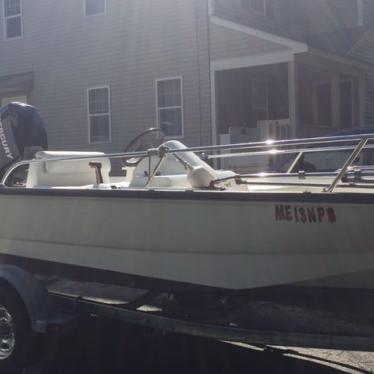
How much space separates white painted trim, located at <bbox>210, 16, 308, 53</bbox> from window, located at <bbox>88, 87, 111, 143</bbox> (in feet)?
11.9

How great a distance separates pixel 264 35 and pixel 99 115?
17.0 feet

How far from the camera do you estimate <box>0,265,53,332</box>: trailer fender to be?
4641 mm

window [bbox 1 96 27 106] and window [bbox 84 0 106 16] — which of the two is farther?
window [bbox 1 96 27 106]

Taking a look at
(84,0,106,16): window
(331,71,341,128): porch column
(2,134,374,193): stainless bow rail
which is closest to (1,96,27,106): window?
(84,0,106,16): window

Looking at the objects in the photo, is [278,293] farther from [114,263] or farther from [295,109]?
[295,109]

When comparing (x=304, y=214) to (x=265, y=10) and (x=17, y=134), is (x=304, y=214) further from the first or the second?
(x=265, y=10)

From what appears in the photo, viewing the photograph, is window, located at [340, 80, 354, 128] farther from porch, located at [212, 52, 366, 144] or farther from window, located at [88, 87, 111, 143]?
window, located at [88, 87, 111, 143]

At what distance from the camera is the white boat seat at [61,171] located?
5660 mm

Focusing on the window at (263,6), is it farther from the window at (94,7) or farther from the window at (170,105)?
the window at (94,7)

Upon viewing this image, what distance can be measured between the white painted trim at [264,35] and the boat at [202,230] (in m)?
7.99

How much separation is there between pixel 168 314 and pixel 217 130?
1036 cm

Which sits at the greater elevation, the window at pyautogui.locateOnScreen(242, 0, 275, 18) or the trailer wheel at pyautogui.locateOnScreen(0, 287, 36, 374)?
the window at pyautogui.locateOnScreen(242, 0, 275, 18)

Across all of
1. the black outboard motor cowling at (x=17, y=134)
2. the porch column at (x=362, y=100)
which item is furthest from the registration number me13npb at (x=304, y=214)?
the porch column at (x=362, y=100)

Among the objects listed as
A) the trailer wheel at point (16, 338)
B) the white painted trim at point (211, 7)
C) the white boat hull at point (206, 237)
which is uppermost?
the white painted trim at point (211, 7)
